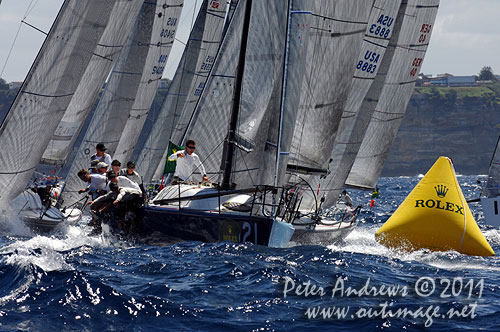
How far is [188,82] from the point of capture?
21281mm

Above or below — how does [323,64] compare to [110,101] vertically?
above

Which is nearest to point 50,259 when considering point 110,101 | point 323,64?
point 323,64

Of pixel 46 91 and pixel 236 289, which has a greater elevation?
pixel 46 91

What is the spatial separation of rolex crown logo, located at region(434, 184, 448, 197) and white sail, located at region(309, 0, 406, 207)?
5000mm

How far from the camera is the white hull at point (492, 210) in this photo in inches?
771

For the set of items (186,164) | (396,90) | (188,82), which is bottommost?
(186,164)

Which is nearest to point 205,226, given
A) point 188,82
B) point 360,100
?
point 360,100

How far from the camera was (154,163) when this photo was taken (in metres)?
21.3

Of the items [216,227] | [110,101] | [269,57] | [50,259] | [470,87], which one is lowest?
[50,259]

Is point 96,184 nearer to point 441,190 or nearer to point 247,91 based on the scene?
point 247,91

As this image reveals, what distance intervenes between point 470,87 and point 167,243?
133206 mm

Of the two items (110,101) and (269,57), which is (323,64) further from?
(110,101)

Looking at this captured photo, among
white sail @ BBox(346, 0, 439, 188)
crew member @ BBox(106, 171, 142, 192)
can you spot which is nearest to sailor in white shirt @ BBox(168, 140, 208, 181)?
crew member @ BBox(106, 171, 142, 192)

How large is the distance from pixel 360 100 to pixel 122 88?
5.96 meters
